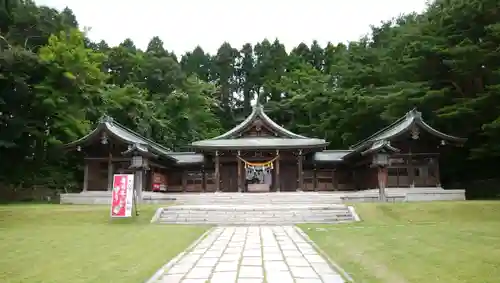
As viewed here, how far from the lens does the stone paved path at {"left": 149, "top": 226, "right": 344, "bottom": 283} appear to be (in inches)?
234

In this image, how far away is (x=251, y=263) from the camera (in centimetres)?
707

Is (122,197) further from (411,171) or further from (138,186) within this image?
(411,171)

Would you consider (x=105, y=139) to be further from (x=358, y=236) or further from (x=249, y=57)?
(x=249, y=57)

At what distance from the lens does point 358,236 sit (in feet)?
35.6

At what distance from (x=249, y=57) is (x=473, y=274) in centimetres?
6020

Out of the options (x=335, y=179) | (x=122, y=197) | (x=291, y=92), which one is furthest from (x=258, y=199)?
(x=291, y=92)

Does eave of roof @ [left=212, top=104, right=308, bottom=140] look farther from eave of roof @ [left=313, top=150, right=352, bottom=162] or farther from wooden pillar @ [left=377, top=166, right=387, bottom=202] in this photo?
wooden pillar @ [left=377, top=166, right=387, bottom=202]

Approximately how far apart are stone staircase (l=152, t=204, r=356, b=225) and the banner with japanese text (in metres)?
1.23

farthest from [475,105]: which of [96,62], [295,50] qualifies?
[295,50]

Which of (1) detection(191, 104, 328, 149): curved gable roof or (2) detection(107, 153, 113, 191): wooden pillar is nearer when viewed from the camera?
(2) detection(107, 153, 113, 191): wooden pillar

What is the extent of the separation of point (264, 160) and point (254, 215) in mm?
11532

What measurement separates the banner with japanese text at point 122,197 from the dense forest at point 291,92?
13912 millimetres

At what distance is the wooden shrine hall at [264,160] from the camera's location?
2456 cm

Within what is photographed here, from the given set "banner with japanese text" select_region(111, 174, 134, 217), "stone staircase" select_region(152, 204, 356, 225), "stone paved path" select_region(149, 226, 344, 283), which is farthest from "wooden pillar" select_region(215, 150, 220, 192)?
"stone paved path" select_region(149, 226, 344, 283)
